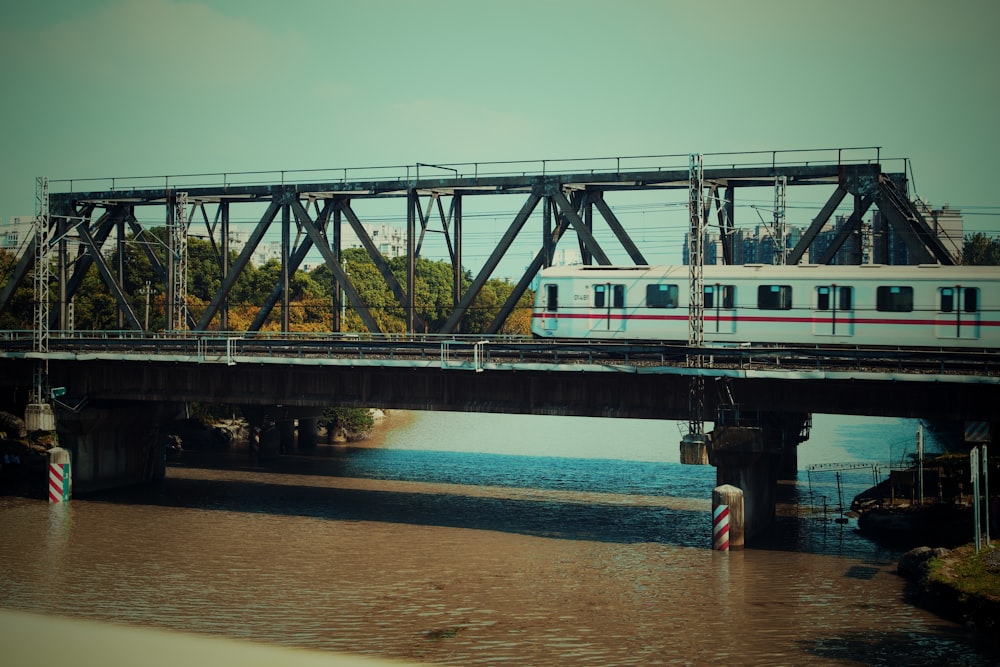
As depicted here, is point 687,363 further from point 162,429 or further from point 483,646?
point 162,429

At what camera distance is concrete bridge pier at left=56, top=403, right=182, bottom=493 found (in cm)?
5034

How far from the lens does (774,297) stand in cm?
4166

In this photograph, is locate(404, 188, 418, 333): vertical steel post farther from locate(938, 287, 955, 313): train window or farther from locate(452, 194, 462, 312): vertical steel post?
locate(938, 287, 955, 313): train window

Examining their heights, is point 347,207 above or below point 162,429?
above

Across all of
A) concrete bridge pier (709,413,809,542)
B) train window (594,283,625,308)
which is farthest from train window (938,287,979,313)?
train window (594,283,625,308)

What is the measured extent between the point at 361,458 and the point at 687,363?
117 ft

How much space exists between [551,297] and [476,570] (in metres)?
15.1

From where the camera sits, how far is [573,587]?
32781 millimetres

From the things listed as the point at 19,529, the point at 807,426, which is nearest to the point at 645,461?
the point at 807,426

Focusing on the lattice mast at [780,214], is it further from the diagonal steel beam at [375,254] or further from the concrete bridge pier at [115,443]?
the concrete bridge pier at [115,443]

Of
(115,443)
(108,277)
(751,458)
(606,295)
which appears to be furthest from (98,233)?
(751,458)

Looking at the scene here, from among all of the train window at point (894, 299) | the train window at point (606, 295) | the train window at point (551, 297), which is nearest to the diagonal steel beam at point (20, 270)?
the train window at point (551, 297)

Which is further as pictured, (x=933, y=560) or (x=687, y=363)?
(x=687, y=363)

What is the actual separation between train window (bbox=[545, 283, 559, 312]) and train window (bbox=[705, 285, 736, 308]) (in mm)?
7174
